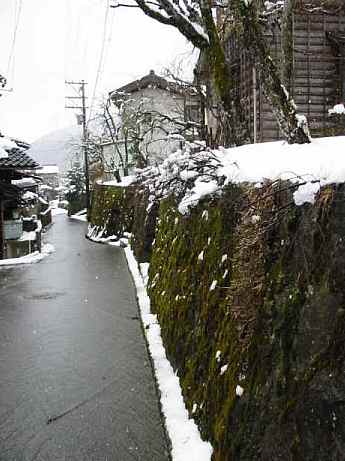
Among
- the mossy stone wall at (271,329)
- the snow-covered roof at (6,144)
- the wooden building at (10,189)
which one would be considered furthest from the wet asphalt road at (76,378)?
the snow-covered roof at (6,144)

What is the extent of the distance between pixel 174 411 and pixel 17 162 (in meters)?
13.3

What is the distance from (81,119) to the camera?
120ft

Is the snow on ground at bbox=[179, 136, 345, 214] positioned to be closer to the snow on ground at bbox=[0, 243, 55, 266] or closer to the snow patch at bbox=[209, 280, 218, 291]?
the snow patch at bbox=[209, 280, 218, 291]

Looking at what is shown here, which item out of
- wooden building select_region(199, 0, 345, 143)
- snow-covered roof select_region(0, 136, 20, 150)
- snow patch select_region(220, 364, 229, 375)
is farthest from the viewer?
snow-covered roof select_region(0, 136, 20, 150)

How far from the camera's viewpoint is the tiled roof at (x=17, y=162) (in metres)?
15.4

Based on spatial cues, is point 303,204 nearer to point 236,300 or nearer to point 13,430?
point 236,300

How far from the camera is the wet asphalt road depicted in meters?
4.61

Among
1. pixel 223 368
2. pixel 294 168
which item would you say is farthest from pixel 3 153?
pixel 294 168

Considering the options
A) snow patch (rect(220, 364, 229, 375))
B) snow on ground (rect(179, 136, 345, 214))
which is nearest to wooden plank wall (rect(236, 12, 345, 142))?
snow on ground (rect(179, 136, 345, 214))

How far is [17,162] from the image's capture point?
51.6 feet

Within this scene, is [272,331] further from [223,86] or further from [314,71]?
[314,71]

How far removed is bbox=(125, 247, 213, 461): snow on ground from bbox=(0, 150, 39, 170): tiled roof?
1007cm

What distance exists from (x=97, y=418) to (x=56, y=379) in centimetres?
141

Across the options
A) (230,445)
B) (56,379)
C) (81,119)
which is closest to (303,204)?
(230,445)
